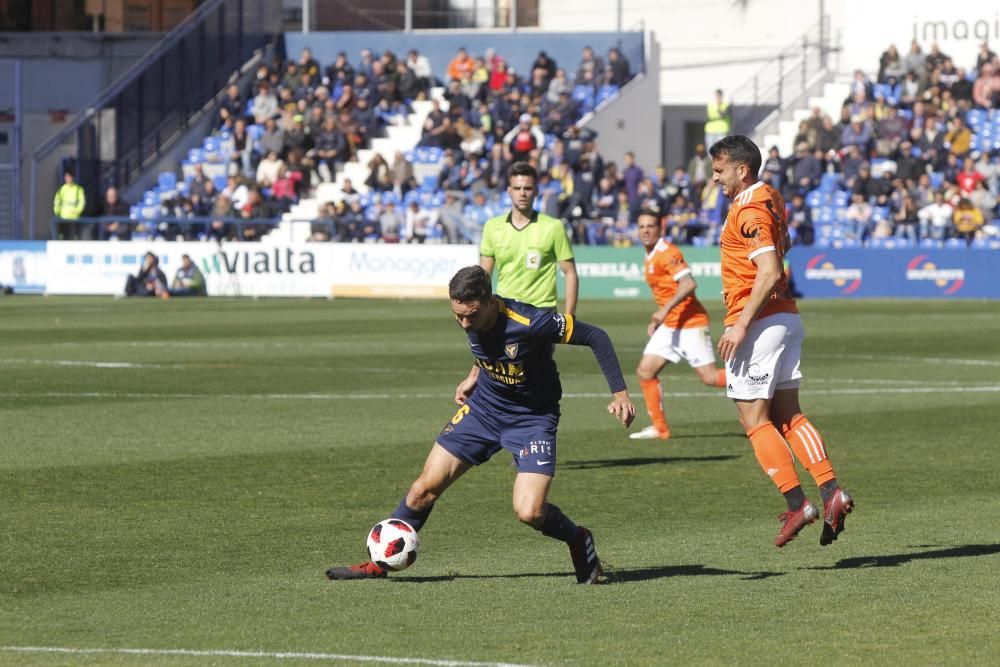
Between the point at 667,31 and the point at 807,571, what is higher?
the point at 667,31

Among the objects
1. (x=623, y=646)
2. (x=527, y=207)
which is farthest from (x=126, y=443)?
(x=623, y=646)

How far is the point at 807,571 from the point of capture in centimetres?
875

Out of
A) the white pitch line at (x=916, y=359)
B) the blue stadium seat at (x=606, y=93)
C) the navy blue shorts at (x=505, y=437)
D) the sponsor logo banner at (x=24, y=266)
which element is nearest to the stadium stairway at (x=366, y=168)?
the blue stadium seat at (x=606, y=93)

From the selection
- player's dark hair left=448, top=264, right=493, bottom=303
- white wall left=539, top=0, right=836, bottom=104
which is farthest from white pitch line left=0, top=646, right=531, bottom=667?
white wall left=539, top=0, right=836, bottom=104

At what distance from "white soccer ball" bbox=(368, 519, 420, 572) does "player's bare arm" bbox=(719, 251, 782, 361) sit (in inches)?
70.1

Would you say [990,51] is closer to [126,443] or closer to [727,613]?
[126,443]

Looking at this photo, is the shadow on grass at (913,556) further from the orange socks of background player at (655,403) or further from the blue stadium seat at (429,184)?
the blue stadium seat at (429,184)

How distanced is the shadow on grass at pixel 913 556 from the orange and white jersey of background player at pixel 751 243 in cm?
130

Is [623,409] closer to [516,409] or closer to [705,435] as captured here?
[516,409]

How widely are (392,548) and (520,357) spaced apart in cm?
106

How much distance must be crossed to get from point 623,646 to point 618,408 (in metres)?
1.63

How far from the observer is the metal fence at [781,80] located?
160 feet

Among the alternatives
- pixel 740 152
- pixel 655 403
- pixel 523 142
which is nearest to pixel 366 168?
pixel 523 142

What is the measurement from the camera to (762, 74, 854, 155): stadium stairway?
4578 cm
